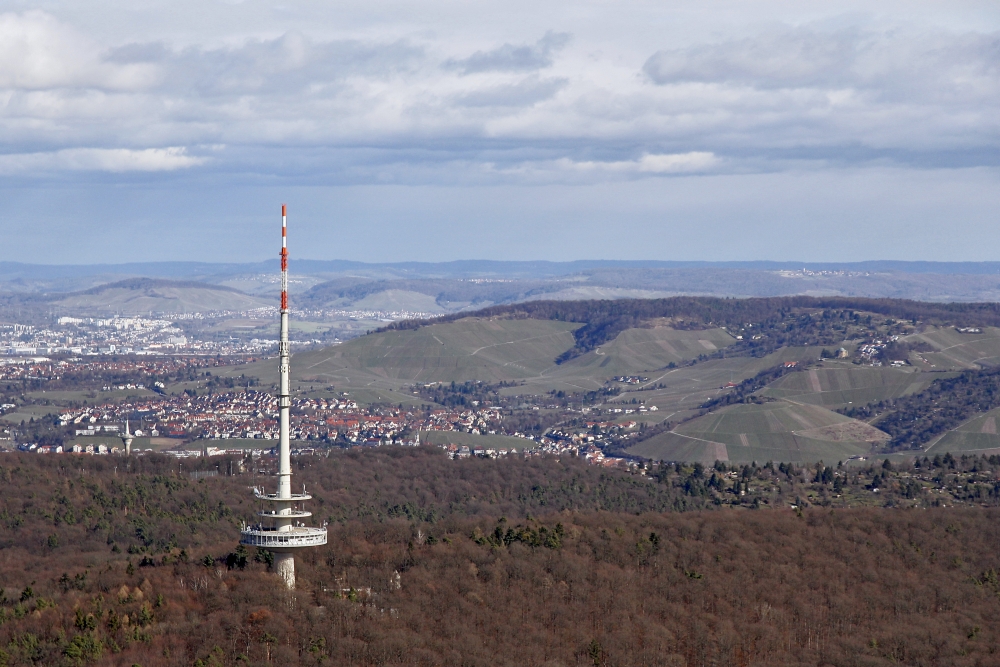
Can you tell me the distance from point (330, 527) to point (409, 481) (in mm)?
47728

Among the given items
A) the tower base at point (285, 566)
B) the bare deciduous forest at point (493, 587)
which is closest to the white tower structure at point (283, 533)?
the tower base at point (285, 566)

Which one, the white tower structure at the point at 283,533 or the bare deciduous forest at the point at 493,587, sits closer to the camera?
the bare deciduous forest at the point at 493,587

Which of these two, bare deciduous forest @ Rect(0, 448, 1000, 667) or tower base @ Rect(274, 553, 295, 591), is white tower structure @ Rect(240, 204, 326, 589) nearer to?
tower base @ Rect(274, 553, 295, 591)

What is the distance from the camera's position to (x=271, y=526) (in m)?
107

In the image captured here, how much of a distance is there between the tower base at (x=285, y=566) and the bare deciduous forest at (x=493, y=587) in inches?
44.8

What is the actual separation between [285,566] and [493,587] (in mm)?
15699

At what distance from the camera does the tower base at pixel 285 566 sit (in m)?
105

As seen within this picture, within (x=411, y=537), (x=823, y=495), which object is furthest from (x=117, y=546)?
(x=823, y=495)

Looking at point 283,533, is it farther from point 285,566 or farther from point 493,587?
point 493,587

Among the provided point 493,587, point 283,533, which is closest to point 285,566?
point 283,533

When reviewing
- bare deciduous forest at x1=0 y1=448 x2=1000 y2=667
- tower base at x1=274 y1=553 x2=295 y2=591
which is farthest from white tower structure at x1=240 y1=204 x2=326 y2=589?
bare deciduous forest at x1=0 y1=448 x2=1000 y2=667

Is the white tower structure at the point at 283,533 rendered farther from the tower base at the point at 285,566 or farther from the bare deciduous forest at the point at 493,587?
the bare deciduous forest at the point at 493,587

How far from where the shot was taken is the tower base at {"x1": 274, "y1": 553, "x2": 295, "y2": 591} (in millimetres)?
104750

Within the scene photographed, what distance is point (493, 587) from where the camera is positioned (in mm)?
110812
